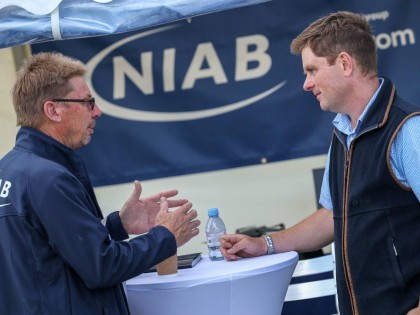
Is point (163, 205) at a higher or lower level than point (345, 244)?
higher

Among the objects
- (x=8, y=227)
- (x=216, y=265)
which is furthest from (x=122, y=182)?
(x=8, y=227)

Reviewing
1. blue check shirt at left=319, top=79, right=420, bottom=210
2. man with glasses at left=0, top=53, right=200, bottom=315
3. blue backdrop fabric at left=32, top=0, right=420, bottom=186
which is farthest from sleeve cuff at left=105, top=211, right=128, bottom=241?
blue backdrop fabric at left=32, top=0, right=420, bottom=186

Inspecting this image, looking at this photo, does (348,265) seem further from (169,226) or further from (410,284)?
(169,226)

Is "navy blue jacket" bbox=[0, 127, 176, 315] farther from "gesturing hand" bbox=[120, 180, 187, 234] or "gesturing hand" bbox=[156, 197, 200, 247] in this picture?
"gesturing hand" bbox=[120, 180, 187, 234]

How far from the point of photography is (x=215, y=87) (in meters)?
4.72

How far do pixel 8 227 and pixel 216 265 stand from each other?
34.7 inches

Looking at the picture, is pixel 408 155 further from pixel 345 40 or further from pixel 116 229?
pixel 116 229

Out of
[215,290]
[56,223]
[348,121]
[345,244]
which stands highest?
[348,121]

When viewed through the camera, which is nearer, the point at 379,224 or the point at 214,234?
the point at 379,224

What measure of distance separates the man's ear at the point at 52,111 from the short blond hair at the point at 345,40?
0.87 meters

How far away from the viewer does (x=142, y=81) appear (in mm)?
4715

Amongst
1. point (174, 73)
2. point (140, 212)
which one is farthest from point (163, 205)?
point (174, 73)

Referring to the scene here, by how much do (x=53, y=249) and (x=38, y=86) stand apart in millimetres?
541

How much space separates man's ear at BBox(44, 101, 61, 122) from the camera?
8.75 ft
